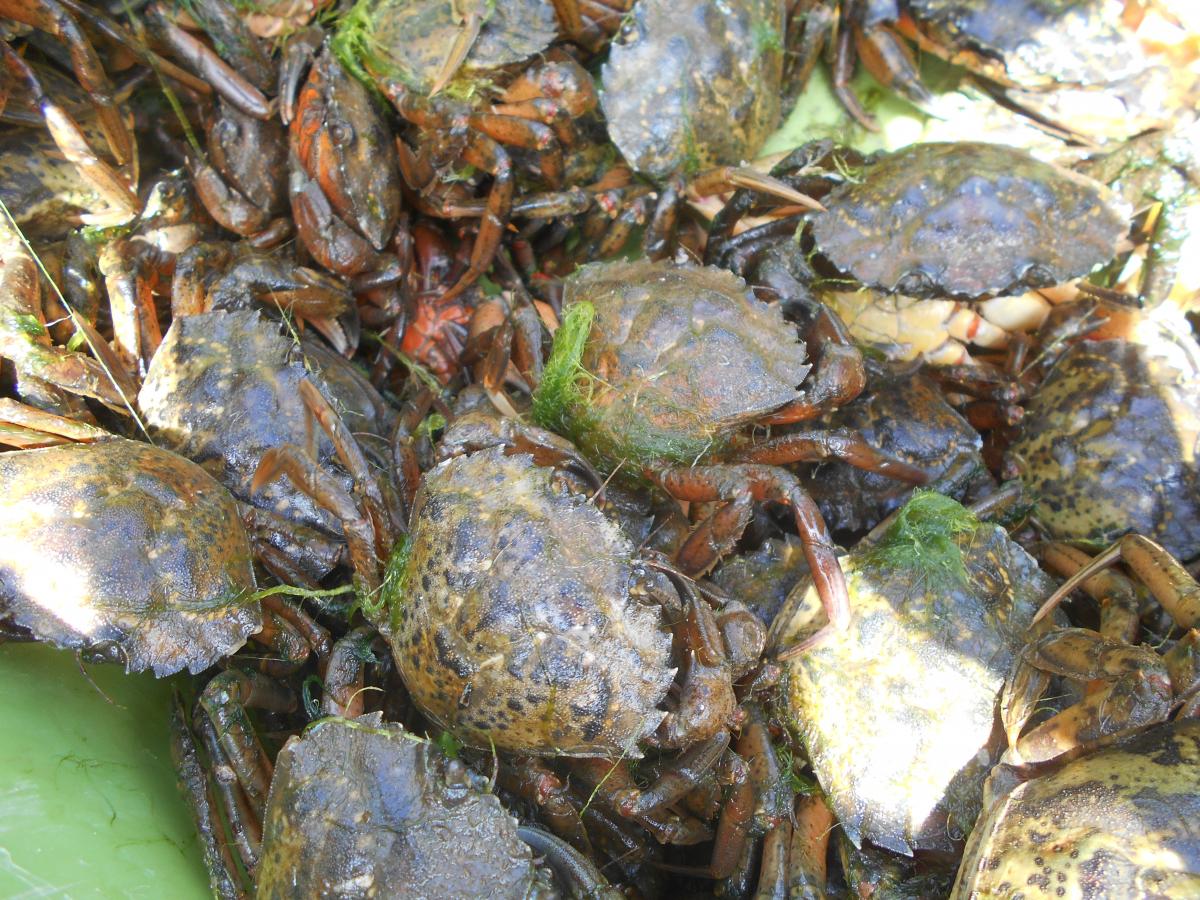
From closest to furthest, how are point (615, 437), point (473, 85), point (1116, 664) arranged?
point (1116, 664) < point (615, 437) < point (473, 85)

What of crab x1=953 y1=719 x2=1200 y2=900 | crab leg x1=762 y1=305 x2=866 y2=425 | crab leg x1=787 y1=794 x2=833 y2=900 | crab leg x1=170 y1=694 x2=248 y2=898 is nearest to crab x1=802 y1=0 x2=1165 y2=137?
crab leg x1=762 y1=305 x2=866 y2=425

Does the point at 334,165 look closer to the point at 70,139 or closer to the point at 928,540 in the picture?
the point at 70,139

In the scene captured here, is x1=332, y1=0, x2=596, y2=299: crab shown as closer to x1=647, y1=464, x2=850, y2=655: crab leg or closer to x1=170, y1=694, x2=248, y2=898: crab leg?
x1=647, y1=464, x2=850, y2=655: crab leg

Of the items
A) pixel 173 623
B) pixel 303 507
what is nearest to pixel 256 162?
pixel 303 507

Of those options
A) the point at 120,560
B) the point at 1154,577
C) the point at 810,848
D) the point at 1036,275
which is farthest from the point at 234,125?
the point at 1154,577

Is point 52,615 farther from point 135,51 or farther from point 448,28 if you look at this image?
point 448,28

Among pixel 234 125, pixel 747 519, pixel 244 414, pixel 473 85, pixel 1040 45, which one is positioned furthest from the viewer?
pixel 1040 45

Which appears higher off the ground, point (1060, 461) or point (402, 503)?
point (402, 503)
